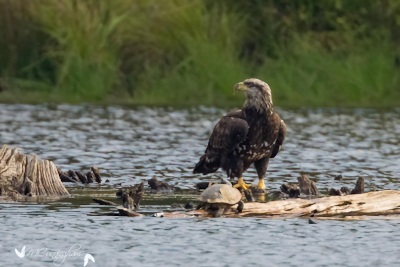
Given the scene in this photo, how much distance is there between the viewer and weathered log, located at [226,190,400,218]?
11734mm

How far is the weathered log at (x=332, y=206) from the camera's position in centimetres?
1173

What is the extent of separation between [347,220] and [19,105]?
18.3 m

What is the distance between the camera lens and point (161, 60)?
3078 centimetres

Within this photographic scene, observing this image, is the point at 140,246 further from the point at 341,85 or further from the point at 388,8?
the point at 388,8

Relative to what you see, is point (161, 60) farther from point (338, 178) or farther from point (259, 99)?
point (259, 99)

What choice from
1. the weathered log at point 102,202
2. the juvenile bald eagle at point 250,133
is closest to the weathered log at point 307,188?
the juvenile bald eagle at point 250,133

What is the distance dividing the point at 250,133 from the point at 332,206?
8.25 ft

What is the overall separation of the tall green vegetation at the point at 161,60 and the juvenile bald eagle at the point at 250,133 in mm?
15637

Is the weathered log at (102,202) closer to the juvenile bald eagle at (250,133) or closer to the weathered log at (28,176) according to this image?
the weathered log at (28,176)

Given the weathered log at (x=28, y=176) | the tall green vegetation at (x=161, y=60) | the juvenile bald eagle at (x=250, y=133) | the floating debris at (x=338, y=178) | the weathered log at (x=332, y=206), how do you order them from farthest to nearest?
the tall green vegetation at (x=161, y=60), the floating debris at (x=338, y=178), the juvenile bald eagle at (x=250, y=133), the weathered log at (x=28, y=176), the weathered log at (x=332, y=206)

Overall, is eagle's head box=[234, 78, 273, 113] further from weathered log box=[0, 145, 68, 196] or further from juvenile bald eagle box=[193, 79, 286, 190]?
weathered log box=[0, 145, 68, 196]

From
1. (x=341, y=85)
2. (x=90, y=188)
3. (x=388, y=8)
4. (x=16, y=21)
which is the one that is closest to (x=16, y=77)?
(x=16, y=21)

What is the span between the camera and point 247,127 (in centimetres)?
1412

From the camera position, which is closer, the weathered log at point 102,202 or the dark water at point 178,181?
the dark water at point 178,181
